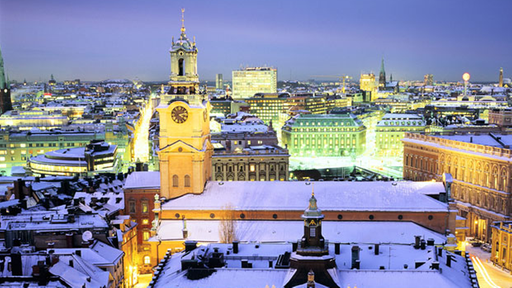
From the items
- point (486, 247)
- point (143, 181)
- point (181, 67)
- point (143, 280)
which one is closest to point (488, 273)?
point (486, 247)

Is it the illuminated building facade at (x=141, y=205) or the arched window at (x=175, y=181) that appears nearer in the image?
the arched window at (x=175, y=181)

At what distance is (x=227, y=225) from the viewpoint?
65.0 metres

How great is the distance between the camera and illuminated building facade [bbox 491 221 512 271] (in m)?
72.8

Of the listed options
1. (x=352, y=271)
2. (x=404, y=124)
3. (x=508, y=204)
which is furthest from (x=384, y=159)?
(x=352, y=271)

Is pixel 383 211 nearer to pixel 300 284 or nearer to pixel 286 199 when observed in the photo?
pixel 286 199

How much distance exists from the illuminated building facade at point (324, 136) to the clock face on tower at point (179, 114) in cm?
11550

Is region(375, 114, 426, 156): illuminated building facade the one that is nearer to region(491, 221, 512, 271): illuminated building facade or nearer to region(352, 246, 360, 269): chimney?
region(491, 221, 512, 271): illuminated building facade

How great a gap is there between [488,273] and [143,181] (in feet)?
140

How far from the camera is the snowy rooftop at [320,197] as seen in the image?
65938 mm

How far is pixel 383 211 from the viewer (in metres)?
65.2

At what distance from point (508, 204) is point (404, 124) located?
3976 inches

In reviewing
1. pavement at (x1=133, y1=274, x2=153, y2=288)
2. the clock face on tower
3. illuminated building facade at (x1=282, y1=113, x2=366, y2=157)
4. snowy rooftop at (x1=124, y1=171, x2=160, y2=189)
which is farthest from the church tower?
illuminated building facade at (x1=282, y1=113, x2=366, y2=157)

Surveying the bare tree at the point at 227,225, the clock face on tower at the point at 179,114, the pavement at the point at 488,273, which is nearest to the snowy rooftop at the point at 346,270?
the bare tree at the point at 227,225

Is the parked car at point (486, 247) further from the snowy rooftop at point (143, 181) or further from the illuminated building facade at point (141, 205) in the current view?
the snowy rooftop at point (143, 181)
